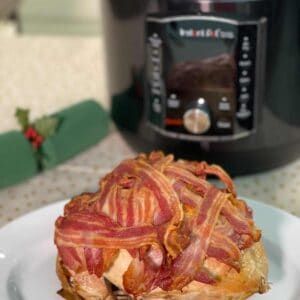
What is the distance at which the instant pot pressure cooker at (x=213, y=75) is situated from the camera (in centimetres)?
66

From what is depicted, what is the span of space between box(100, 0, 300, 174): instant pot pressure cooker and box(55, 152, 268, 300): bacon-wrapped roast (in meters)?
0.17

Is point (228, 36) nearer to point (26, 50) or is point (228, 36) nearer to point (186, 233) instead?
point (186, 233)

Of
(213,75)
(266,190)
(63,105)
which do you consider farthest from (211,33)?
(63,105)

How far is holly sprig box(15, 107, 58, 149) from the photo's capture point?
2.53ft

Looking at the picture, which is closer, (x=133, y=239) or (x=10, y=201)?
(x=133, y=239)

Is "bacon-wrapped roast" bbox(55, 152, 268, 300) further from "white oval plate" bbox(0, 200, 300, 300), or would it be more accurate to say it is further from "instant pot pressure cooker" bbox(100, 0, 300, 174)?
"instant pot pressure cooker" bbox(100, 0, 300, 174)

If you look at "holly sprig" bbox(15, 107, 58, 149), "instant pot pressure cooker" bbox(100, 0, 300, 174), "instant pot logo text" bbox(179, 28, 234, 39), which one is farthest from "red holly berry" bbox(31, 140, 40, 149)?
"instant pot logo text" bbox(179, 28, 234, 39)

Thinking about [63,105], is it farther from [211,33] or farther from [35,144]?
[211,33]

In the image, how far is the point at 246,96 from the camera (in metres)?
0.69

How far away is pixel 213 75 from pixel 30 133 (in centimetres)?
22

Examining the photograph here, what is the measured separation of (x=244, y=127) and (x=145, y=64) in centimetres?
12

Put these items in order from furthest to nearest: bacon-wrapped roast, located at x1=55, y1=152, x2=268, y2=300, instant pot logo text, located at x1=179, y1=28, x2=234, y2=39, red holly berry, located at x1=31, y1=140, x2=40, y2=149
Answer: red holly berry, located at x1=31, y1=140, x2=40, y2=149 < instant pot logo text, located at x1=179, y1=28, x2=234, y2=39 < bacon-wrapped roast, located at x1=55, y1=152, x2=268, y2=300

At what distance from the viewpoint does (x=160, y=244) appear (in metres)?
0.49

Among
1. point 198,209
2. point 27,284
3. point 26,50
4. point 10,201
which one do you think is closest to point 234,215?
point 198,209
